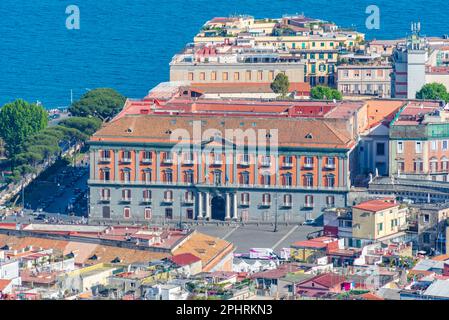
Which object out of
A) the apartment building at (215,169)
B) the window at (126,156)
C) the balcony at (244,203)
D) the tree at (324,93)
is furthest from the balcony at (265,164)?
the tree at (324,93)

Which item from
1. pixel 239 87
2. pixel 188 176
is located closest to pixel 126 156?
pixel 188 176

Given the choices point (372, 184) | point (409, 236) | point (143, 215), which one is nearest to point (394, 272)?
point (409, 236)

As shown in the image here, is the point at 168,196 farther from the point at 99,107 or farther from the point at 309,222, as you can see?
the point at 99,107

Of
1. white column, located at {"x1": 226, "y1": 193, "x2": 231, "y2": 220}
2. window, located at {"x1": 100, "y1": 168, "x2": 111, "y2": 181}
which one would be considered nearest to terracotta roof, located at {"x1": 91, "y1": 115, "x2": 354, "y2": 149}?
window, located at {"x1": 100, "y1": 168, "x2": 111, "y2": 181}

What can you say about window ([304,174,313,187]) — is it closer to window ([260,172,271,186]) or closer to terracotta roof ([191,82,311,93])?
window ([260,172,271,186])

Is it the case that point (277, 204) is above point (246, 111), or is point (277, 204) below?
below
